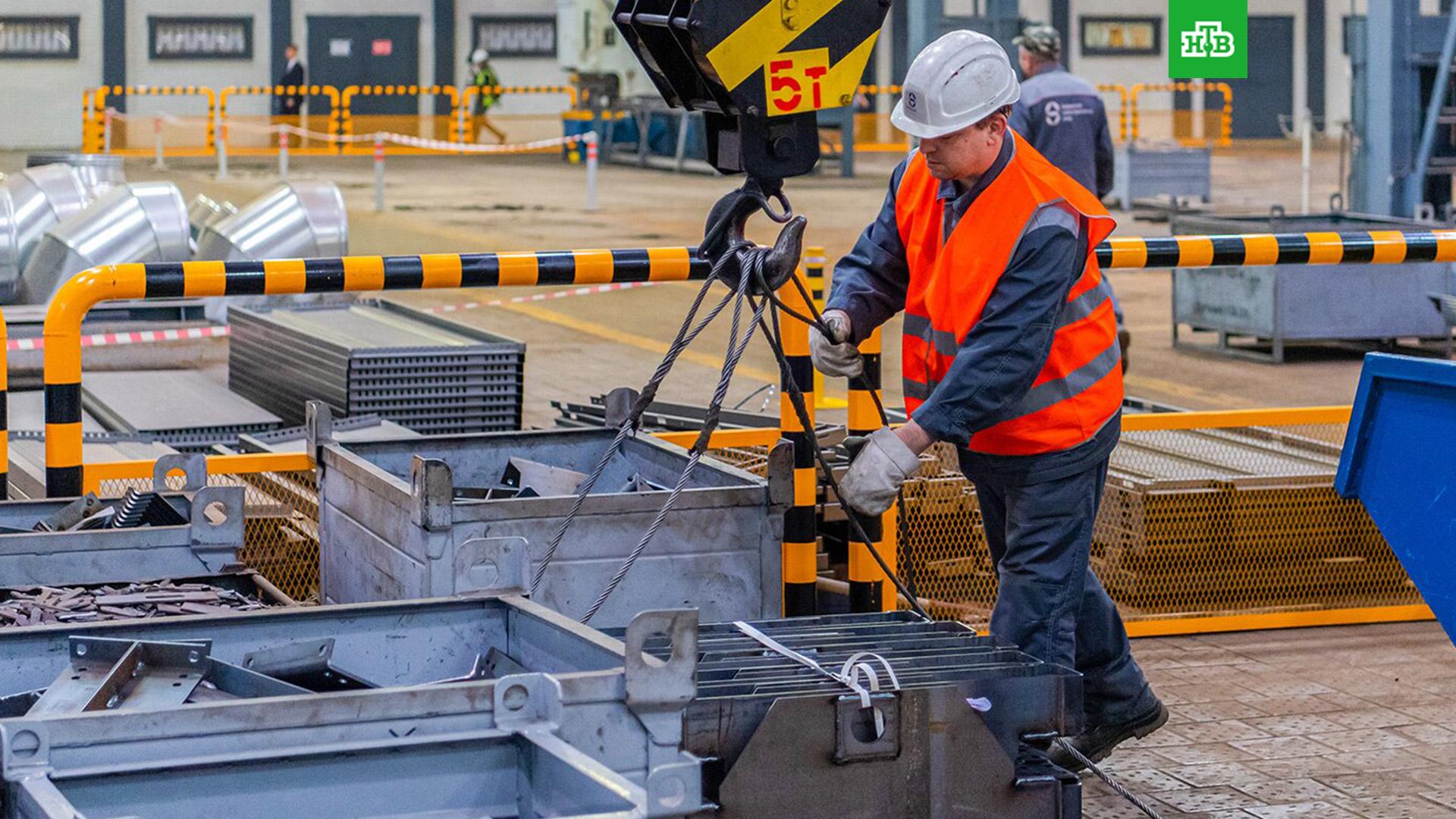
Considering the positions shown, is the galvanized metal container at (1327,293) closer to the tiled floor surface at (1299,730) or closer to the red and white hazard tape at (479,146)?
the tiled floor surface at (1299,730)

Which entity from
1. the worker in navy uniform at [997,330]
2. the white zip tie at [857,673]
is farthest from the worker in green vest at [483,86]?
the white zip tie at [857,673]

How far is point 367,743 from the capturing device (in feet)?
8.59

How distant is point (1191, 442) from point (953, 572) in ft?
4.30

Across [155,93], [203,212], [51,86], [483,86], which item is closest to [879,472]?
[203,212]

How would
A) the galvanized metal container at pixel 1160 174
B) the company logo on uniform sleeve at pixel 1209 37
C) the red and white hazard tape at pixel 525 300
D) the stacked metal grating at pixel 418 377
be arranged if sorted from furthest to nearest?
1. the galvanized metal container at pixel 1160 174
2. the red and white hazard tape at pixel 525 300
3. the company logo on uniform sleeve at pixel 1209 37
4. the stacked metal grating at pixel 418 377

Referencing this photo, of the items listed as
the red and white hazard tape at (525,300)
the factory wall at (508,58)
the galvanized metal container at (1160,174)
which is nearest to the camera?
the red and white hazard tape at (525,300)

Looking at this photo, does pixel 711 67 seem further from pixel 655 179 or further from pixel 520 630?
pixel 655 179

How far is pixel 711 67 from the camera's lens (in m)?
3.87

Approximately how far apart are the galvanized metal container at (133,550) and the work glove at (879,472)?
4.20 feet

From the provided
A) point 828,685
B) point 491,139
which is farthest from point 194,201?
point 491,139

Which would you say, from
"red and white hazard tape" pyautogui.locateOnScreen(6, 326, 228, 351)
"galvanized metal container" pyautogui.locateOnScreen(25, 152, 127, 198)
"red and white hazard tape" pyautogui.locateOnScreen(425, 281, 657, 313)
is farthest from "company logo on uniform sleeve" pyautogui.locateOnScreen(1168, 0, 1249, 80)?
"red and white hazard tape" pyautogui.locateOnScreen(425, 281, 657, 313)

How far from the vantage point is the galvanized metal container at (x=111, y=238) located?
9109mm

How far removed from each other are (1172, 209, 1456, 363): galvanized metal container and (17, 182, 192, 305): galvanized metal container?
615cm

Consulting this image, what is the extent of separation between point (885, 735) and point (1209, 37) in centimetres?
526
